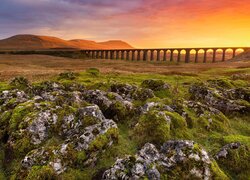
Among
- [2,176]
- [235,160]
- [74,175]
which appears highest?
[235,160]

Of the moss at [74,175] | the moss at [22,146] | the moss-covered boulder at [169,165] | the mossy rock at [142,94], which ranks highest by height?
the mossy rock at [142,94]

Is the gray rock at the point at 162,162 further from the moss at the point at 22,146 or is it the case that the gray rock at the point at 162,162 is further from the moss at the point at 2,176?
the moss at the point at 22,146

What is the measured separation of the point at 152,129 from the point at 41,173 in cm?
713

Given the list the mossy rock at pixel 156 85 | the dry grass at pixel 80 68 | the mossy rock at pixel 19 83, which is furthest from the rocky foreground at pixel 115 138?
the dry grass at pixel 80 68

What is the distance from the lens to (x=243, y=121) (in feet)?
72.3

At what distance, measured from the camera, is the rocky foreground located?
12.3 metres

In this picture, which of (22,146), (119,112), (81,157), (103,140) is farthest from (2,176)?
(119,112)

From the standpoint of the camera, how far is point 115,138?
15.2 metres

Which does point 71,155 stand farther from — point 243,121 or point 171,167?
point 243,121

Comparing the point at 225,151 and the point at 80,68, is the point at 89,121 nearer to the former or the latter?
the point at 225,151

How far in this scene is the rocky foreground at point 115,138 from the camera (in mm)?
12297

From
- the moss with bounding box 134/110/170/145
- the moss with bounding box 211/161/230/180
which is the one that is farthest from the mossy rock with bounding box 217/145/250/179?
the moss with bounding box 134/110/170/145

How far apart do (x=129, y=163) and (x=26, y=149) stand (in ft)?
21.1

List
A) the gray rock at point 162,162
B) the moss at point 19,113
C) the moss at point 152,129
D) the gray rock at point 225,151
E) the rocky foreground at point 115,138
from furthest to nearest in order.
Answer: the moss at point 19,113, the moss at point 152,129, the gray rock at point 225,151, the rocky foreground at point 115,138, the gray rock at point 162,162
